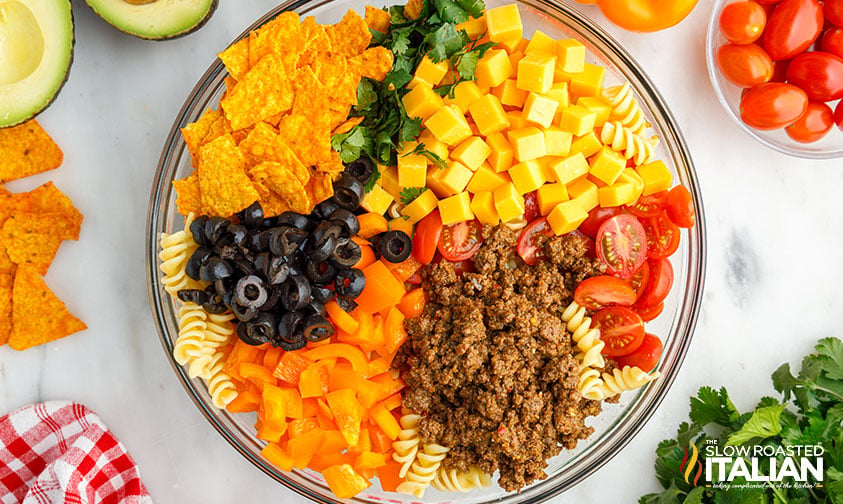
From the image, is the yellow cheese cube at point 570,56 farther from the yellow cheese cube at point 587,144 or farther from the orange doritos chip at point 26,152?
the orange doritos chip at point 26,152

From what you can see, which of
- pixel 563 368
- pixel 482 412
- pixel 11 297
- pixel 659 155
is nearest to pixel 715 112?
pixel 659 155

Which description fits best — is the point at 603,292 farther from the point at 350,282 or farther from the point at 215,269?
the point at 215,269

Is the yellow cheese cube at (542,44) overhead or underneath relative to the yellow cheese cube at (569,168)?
overhead

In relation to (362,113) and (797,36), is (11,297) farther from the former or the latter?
(797,36)

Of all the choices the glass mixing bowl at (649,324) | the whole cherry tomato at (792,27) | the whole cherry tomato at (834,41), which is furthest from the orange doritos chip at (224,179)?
the whole cherry tomato at (834,41)

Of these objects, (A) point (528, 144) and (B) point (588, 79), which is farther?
(B) point (588, 79)

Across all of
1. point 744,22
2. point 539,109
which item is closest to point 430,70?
point 539,109
